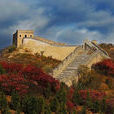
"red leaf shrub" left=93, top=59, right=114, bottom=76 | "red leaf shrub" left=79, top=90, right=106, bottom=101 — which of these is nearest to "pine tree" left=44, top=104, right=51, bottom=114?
"red leaf shrub" left=79, top=90, right=106, bottom=101

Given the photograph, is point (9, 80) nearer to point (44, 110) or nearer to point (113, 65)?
point (44, 110)

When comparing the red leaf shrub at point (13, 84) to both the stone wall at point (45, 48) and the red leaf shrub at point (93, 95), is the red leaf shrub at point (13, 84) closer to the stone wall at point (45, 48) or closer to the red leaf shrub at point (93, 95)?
the red leaf shrub at point (93, 95)

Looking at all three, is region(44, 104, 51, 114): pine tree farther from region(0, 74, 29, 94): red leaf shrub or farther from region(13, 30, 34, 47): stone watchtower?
region(13, 30, 34, 47): stone watchtower

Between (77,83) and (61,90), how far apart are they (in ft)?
21.4

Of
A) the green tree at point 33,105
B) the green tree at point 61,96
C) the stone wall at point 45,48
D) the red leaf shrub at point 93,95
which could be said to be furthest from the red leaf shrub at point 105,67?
the green tree at point 33,105

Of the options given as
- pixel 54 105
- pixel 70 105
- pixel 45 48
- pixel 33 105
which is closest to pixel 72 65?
pixel 45 48

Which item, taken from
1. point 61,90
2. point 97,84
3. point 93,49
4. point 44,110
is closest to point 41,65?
point 93,49

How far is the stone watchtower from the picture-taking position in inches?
1873

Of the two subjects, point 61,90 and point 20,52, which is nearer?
point 61,90

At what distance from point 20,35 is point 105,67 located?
654 inches

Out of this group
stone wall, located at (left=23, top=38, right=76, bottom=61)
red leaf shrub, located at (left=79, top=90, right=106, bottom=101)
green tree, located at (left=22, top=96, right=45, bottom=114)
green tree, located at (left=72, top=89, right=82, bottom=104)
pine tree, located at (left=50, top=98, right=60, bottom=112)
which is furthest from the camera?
stone wall, located at (left=23, top=38, right=76, bottom=61)

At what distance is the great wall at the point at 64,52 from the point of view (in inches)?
1356

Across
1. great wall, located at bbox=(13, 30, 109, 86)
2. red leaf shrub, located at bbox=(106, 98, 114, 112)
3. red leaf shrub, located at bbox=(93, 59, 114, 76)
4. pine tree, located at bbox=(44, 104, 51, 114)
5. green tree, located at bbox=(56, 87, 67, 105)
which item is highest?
great wall, located at bbox=(13, 30, 109, 86)

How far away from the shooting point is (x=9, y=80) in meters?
25.8
